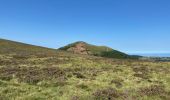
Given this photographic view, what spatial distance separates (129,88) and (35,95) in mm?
7849

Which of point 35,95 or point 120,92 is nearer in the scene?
→ point 35,95

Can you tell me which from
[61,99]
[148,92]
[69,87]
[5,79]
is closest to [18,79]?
[5,79]

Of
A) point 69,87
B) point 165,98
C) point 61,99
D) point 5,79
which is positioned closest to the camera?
point 61,99

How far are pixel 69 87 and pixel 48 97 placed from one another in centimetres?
329

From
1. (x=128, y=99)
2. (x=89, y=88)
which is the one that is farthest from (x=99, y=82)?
(x=128, y=99)

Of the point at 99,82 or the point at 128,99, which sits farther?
the point at 99,82

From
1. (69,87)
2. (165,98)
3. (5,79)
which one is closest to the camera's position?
(165,98)

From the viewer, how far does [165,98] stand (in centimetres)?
1936

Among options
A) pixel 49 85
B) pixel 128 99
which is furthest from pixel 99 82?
pixel 128 99

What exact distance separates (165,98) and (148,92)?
138 centimetres

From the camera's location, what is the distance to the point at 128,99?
1786 cm

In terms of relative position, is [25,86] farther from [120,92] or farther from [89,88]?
[120,92]

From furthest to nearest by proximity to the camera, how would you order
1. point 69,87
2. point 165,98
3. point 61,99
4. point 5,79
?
point 5,79 → point 69,87 → point 165,98 → point 61,99

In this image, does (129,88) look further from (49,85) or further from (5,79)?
(5,79)
